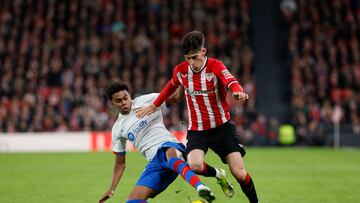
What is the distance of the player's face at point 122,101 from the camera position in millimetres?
6918

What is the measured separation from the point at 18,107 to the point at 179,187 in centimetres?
1218

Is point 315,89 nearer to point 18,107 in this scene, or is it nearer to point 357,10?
point 357,10

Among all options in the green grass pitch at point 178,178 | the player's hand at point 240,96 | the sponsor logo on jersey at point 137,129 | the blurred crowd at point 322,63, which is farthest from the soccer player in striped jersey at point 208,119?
the blurred crowd at point 322,63

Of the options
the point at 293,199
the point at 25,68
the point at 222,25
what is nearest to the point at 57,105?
the point at 25,68

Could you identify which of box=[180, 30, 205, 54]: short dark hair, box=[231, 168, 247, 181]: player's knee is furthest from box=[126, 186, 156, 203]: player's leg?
box=[180, 30, 205, 54]: short dark hair

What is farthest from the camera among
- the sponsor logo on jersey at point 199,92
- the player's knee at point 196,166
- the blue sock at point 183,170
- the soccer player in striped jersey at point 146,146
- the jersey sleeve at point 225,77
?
the sponsor logo on jersey at point 199,92

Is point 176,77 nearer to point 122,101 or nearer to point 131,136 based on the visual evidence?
point 122,101

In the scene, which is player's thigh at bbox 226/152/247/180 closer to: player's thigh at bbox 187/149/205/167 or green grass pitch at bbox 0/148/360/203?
player's thigh at bbox 187/149/205/167

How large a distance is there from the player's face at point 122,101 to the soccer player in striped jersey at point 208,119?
0.16 meters

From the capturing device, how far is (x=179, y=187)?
10.3m

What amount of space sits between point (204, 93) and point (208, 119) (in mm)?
293

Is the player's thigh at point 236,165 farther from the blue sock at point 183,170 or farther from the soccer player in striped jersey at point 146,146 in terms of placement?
the blue sock at point 183,170

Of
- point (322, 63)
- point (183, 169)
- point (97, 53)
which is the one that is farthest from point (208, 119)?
point (97, 53)

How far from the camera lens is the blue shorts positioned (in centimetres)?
672
